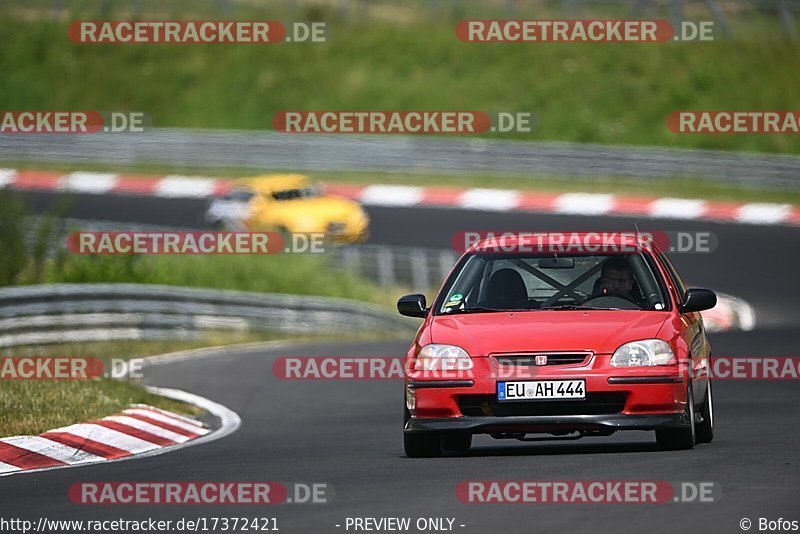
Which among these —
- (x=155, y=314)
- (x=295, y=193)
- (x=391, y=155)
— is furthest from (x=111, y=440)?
(x=391, y=155)

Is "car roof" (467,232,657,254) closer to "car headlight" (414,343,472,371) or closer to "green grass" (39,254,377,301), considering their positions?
"car headlight" (414,343,472,371)

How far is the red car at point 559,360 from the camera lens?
10406 mm

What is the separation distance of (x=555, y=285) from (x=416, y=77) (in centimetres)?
3902

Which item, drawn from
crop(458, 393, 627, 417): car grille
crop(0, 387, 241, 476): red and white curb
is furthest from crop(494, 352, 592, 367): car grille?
crop(0, 387, 241, 476): red and white curb

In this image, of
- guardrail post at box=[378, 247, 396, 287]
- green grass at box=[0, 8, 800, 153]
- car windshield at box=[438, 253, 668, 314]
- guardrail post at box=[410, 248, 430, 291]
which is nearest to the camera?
car windshield at box=[438, 253, 668, 314]

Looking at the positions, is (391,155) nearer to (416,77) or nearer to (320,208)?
(320,208)

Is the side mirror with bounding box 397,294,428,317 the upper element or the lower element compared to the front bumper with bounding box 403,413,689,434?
upper

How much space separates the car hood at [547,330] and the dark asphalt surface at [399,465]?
70cm

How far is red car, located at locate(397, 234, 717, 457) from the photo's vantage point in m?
10.4

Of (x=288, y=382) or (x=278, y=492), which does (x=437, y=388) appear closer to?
(x=278, y=492)

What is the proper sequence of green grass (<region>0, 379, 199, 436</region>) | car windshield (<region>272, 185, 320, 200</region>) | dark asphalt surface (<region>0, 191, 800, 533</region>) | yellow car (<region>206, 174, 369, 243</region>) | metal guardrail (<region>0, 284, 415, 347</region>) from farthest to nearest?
car windshield (<region>272, 185, 320, 200</region>) → yellow car (<region>206, 174, 369, 243</region>) → metal guardrail (<region>0, 284, 415, 347</region>) → green grass (<region>0, 379, 199, 436</region>) → dark asphalt surface (<region>0, 191, 800, 533</region>)

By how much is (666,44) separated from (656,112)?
3.52 metres

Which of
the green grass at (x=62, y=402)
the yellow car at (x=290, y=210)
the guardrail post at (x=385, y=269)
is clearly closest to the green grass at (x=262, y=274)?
the guardrail post at (x=385, y=269)

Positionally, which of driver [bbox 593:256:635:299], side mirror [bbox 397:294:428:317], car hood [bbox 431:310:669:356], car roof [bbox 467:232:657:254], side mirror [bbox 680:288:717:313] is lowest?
car hood [bbox 431:310:669:356]
